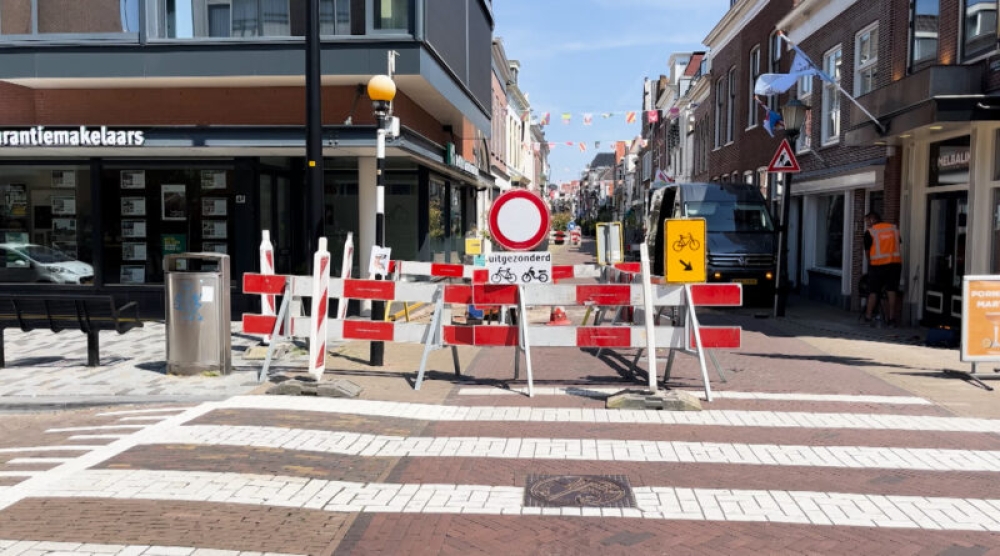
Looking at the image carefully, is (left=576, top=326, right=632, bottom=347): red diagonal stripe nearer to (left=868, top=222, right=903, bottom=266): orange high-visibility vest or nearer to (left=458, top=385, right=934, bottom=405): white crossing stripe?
(left=458, top=385, right=934, bottom=405): white crossing stripe

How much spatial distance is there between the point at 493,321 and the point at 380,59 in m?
4.53

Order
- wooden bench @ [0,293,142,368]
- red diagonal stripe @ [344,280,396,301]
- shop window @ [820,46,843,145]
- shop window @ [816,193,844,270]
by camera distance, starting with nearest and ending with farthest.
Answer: red diagonal stripe @ [344,280,396,301], wooden bench @ [0,293,142,368], shop window @ [820,46,843,145], shop window @ [816,193,844,270]

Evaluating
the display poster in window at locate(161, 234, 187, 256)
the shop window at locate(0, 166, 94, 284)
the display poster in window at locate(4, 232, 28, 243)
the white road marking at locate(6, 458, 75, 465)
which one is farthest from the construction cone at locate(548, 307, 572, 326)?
the display poster in window at locate(4, 232, 28, 243)

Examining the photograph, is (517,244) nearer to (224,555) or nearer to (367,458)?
(367,458)

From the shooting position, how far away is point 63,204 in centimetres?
1453

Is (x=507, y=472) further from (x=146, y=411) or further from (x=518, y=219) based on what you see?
(x=146, y=411)

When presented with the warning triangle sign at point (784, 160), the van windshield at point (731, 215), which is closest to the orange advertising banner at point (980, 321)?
the warning triangle sign at point (784, 160)

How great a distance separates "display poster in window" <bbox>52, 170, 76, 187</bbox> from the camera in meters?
14.4

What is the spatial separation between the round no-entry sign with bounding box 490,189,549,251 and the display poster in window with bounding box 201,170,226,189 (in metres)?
7.73

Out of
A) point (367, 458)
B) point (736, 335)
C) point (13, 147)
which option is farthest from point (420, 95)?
point (367, 458)

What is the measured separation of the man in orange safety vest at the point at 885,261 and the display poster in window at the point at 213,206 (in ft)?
35.2

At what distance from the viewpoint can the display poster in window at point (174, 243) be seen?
1448cm

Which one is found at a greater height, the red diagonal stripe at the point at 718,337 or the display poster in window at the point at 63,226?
the display poster in window at the point at 63,226

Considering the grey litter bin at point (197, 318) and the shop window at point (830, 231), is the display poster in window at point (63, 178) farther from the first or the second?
the shop window at point (830, 231)
